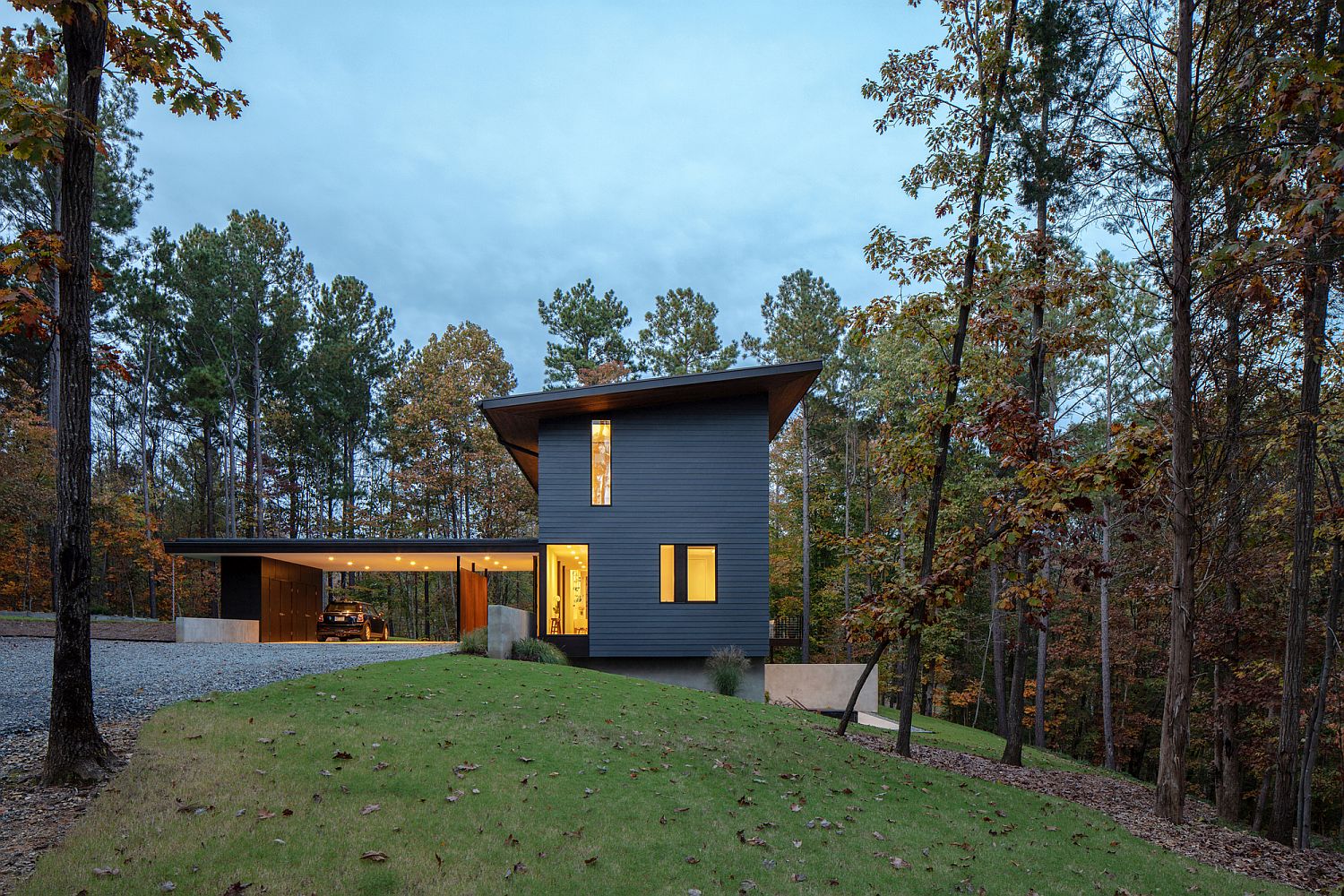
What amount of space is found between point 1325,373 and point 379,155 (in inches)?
5190

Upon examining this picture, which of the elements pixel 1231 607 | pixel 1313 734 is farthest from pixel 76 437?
pixel 1231 607

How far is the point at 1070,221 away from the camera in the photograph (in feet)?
33.7

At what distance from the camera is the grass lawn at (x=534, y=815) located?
418cm

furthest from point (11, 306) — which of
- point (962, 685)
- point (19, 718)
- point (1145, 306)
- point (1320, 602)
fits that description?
point (962, 685)

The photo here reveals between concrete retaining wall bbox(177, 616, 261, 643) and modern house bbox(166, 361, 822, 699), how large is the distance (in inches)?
331

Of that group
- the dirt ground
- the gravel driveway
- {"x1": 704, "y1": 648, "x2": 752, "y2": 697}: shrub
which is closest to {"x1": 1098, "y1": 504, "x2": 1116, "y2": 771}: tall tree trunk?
{"x1": 704, "y1": 648, "x2": 752, "y2": 697}: shrub

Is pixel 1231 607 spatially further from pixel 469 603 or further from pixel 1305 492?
pixel 469 603

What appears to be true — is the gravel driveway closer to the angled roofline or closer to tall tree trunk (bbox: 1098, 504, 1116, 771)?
the angled roofline

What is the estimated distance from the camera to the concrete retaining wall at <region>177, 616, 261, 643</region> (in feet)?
56.7

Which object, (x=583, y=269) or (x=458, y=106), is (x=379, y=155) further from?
(x=583, y=269)

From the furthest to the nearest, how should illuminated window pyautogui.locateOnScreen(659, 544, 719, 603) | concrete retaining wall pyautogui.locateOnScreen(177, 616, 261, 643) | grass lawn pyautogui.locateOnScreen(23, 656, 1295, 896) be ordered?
concrete retaining wall pyautogui.locateOnScreen(177, 616, 261, 643), illuminated window pyautogui.locateOnScreen(659, 544, 719, 603), grass lawn pyautogui.locateOnScreen(23, 656, 1295, 896)

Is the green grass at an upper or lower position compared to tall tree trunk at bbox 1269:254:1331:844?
lower

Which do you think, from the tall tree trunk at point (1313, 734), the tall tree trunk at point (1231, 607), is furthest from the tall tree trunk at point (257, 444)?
the tall tree trunk at point (1313, 734)

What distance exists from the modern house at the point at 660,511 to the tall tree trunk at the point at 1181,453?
798 cm
